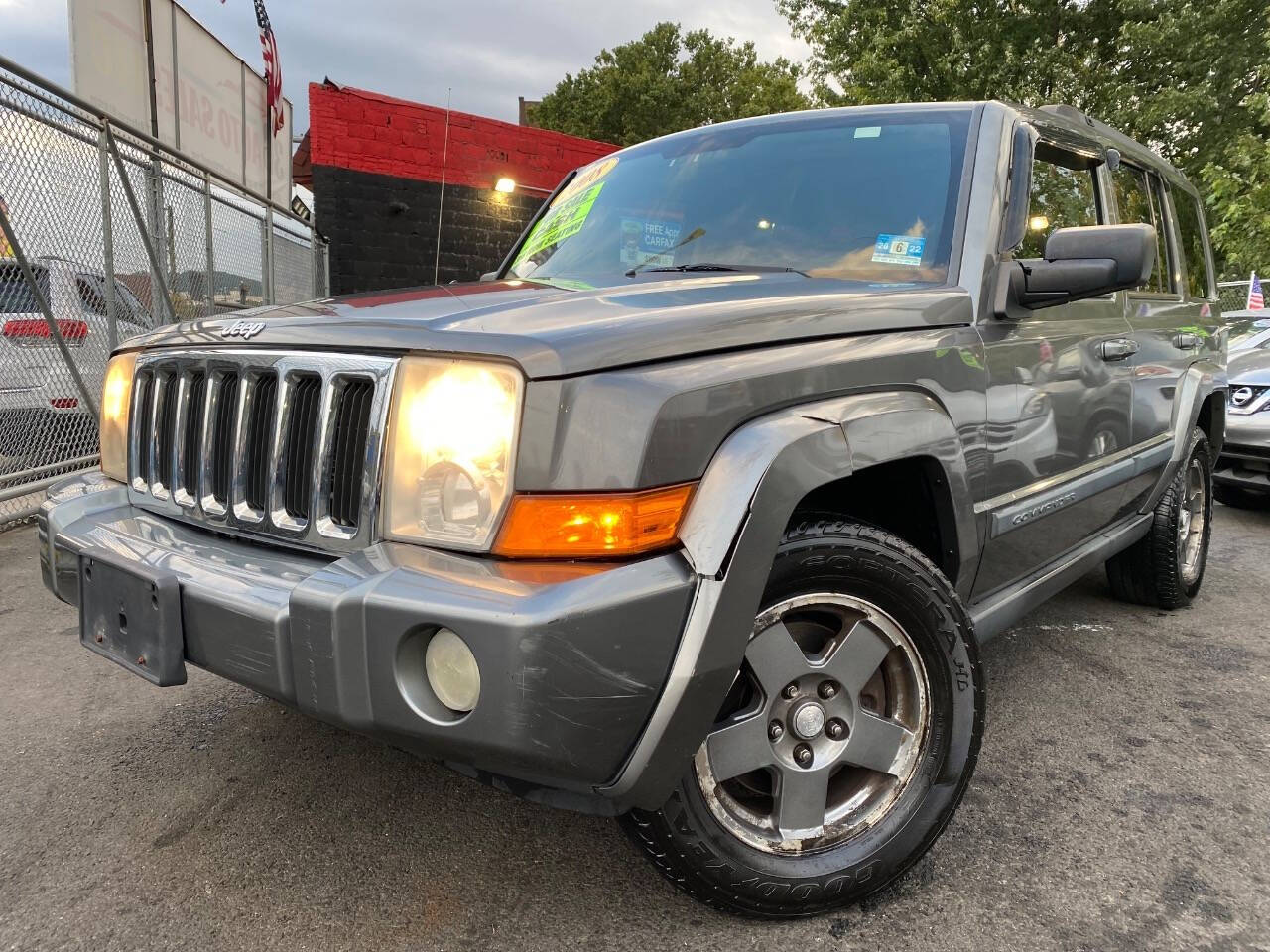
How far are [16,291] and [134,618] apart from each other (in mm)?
3599

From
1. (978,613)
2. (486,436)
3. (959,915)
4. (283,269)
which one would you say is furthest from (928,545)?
(283,269)

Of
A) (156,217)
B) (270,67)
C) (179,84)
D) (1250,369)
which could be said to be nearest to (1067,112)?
(1250,369)

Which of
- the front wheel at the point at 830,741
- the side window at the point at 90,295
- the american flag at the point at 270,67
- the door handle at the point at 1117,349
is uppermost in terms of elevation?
the american flag at the point at 270,67

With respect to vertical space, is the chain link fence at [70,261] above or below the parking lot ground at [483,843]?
above

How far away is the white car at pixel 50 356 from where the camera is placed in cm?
455

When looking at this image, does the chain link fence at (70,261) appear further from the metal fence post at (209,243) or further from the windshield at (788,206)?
the windshield at (788,206)

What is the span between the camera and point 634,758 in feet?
4.85

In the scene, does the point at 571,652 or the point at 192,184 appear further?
the point at 192,184

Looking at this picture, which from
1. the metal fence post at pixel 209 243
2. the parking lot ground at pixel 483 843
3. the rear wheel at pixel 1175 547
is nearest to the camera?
the parking lot ground at pixel 483 843

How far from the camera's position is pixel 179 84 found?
11570 mm

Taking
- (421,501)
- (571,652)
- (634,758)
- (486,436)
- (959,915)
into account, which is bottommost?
(959,915)

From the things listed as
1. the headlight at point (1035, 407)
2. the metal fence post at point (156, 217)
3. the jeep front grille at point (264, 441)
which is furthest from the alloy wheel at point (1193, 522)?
the metal fence post at point (156, 217)

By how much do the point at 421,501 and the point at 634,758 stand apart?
0.56 meters

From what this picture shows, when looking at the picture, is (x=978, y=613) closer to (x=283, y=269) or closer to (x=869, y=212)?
(x=869, y=212)
